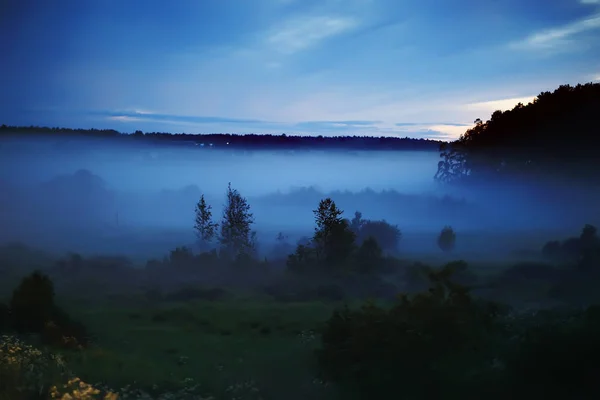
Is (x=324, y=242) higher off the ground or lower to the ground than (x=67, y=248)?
higher

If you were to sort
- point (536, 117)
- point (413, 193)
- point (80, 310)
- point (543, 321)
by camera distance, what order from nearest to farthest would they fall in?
point (543, 321) < point (80, 310) < point (536, 117) < point (413, 193)

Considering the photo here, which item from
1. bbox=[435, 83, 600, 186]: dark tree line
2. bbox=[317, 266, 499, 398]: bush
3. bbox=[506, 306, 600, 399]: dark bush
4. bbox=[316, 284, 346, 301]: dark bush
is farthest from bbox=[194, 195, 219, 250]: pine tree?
bbox=[506, 306, 600, 399]: dark bush

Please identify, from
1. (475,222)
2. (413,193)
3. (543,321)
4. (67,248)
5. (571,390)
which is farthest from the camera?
(413,193)

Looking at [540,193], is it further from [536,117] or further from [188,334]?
[188,334]

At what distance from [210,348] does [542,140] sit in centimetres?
4987

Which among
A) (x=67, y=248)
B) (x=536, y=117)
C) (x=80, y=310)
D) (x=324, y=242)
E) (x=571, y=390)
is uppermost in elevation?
(x=536, y=117)

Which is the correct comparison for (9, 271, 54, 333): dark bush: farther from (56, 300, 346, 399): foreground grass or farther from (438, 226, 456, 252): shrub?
(438, 226, 456, 252): shrub

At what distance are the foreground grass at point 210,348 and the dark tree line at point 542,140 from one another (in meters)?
36.5

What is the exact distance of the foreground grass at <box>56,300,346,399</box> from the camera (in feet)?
61.7

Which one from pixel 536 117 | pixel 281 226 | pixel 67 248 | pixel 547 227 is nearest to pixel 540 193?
pixel 547 227

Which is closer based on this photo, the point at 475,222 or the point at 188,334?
the point at 188,334

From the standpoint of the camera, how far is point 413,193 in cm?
11081

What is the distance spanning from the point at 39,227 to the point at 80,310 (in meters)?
89.0

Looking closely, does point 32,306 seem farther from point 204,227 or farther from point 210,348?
point 204,227
